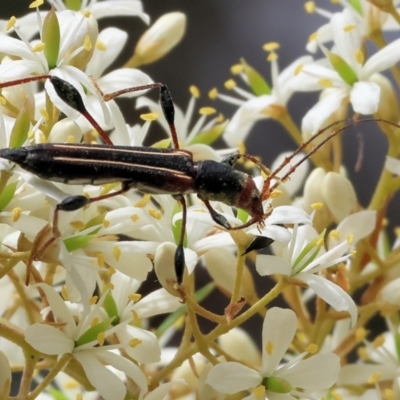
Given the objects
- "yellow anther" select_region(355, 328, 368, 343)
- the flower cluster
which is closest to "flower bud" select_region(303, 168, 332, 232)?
the flower cluster

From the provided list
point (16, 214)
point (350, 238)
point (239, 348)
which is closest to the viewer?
point (16, 214)

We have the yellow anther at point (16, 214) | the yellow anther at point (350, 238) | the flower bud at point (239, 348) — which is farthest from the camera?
the flower bud at point (239, 348)

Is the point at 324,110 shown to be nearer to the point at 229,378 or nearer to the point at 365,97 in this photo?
the point at 365,97

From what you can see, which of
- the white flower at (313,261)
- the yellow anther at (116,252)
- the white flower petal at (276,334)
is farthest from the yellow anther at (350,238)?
the yellow anther at (116,252)

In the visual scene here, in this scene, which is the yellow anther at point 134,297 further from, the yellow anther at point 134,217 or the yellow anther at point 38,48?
the yellow anther at point 38,48

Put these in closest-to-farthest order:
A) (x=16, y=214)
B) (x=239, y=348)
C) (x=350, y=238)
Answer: (x=16, y=214)
(x=350, y=238)
(x=239, y=348)

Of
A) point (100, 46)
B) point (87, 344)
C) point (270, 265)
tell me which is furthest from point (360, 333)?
point (100, 46)

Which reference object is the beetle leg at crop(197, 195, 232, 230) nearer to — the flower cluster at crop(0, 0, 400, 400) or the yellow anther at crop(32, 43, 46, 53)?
the flower cluster at crop(0, 0, 400, 400)
